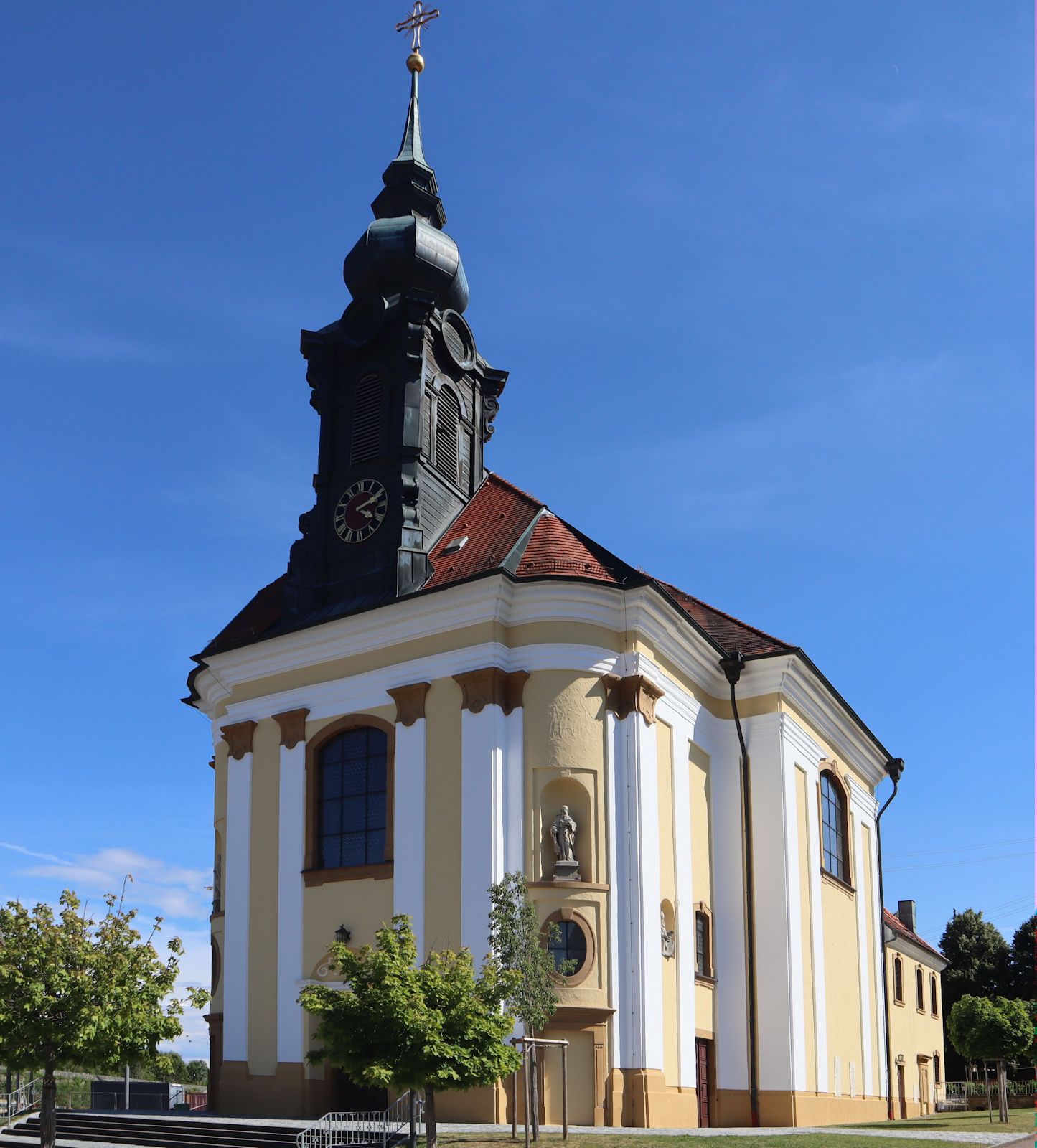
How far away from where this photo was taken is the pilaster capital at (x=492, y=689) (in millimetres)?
25828

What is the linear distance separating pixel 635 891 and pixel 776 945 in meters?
5.65

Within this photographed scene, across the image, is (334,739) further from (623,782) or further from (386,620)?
(623,782)

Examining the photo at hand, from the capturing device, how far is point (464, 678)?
26.1 meters

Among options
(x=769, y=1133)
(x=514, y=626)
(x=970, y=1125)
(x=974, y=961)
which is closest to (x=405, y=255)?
(x=514, y=626)

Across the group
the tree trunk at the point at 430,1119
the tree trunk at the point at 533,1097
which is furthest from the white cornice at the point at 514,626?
the tree trunk at the point at 430,1119

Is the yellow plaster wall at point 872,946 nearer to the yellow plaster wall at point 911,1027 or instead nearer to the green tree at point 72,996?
the yellow plaster wall at point 911,1027

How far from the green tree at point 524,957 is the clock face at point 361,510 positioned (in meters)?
9.74

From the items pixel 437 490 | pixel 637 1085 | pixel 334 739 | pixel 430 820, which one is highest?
pixel 437 490

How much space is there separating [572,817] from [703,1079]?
6.83 m

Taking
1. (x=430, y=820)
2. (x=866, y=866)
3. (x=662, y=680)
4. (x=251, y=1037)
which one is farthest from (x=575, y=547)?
(x=866, y=866)

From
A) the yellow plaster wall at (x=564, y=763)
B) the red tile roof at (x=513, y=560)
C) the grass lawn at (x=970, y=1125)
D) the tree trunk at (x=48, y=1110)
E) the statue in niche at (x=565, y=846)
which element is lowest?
the grass lawn at (x=970, y=1125)

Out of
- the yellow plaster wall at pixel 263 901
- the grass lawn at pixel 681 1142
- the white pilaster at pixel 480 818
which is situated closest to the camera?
the grass lawn at pixel 681 1142

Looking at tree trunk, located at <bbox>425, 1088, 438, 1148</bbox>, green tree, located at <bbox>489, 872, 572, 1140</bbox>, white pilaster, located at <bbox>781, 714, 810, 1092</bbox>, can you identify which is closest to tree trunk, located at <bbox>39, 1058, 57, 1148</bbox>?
tree trunk, located at <bbox>425, 1088, 438, 1148</bbox>

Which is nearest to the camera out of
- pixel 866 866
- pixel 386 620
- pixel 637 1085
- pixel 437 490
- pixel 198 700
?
pixel 637 1085
